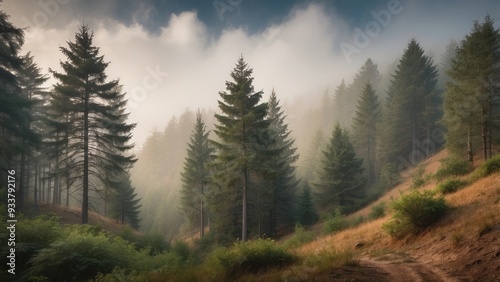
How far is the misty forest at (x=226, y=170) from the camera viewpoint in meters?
7.09

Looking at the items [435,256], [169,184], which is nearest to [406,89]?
[435,256]

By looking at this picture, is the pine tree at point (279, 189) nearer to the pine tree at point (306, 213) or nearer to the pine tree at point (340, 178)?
the pine tree at point (306, 213)

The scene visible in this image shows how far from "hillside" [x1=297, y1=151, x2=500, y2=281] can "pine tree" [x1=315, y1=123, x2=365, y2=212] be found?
763 inches

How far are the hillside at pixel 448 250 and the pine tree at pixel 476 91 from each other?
13954 mm

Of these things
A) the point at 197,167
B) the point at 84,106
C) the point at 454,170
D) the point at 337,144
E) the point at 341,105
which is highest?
the point at 341,105

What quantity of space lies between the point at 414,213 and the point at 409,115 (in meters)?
35.3

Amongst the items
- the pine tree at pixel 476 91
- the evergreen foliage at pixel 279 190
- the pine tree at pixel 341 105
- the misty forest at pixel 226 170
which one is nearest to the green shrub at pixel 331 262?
the misty forest at pixel 226 170

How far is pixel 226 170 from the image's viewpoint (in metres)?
19.0

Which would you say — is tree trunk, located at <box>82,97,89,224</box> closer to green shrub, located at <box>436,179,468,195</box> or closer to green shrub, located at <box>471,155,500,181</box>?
green shrub, located at <box>436,179,468,195</box>

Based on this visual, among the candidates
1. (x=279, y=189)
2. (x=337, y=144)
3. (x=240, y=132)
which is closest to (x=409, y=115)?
(x=337, y=144)

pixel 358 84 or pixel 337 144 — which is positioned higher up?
pixel 358 84

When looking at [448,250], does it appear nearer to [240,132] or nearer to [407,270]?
[407,270]

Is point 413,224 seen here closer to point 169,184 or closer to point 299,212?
point 299,212

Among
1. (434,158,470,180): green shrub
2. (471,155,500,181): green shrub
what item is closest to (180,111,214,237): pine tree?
(434,158,470,180): green shrub
